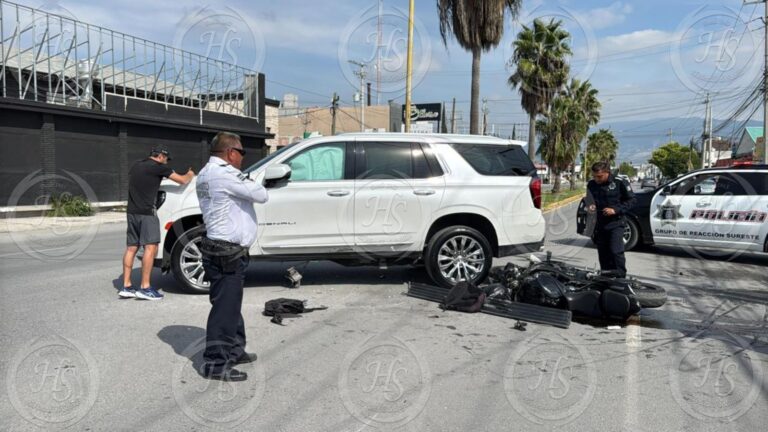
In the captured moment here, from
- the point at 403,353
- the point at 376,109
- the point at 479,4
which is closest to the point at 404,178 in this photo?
the point at 403,353

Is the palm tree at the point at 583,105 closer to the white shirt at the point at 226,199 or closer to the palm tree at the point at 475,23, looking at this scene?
the palm tree at the point at 475,23

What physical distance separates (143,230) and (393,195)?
9.67 ft

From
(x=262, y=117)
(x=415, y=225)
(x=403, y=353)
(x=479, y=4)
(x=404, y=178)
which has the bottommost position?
(x=403, y=353)

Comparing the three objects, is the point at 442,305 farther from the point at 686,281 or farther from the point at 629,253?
the point at 629,253

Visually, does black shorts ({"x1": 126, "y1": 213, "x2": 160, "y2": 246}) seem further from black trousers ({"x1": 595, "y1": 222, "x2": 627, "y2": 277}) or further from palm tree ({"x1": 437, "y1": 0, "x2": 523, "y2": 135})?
palm tree ({"x1": 437, "y1": 0, "x2": 523, "y2": 135})

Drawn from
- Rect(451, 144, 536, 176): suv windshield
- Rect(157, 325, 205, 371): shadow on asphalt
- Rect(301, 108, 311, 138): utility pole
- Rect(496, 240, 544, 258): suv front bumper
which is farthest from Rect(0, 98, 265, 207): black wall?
Rect(301, 108, 311, 138): utility pole

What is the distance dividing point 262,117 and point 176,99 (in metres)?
5.58

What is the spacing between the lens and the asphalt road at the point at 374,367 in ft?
12.4

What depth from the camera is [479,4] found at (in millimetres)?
19828

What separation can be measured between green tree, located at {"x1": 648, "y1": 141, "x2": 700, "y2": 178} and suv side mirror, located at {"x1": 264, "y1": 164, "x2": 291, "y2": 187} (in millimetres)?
85032

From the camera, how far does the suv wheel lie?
7.29 meters

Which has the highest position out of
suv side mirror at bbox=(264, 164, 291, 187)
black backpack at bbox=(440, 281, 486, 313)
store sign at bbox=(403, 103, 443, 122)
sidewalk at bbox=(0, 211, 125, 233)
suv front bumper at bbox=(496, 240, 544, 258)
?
store sign at bbox=(403, 103, 443, 122)

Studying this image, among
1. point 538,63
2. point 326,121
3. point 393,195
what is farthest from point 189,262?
point 326,121

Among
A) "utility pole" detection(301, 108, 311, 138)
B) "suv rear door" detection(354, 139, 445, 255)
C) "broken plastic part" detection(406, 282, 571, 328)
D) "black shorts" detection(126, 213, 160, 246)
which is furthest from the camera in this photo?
"utility pole" detection(301, 108, 311, 138)
